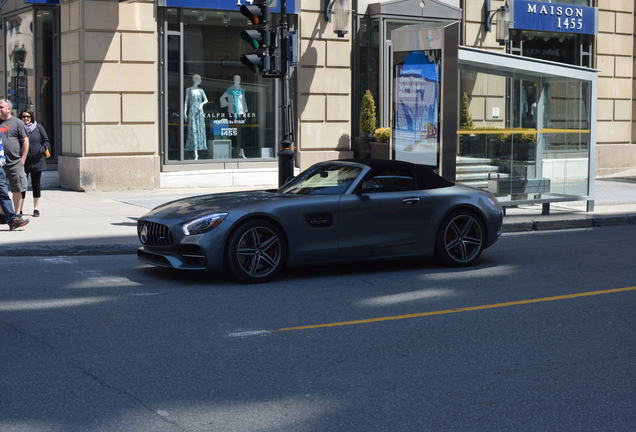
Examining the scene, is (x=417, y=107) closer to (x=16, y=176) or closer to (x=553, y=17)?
(x=16, y=176)

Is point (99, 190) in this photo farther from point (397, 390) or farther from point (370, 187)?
point (397, 390)

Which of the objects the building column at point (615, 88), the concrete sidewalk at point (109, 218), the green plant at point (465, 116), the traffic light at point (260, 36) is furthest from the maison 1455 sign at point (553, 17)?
the traffic light at point (260, 36)

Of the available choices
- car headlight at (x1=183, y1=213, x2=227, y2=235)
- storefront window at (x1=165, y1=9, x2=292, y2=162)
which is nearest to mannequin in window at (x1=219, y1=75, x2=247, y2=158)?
storefront window at (x1=165, y1=9, x2=292, y2=162)

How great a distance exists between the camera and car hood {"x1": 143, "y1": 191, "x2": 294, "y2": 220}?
33.1 feet

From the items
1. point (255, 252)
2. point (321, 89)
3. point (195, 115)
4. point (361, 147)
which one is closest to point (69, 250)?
point (255, 252)

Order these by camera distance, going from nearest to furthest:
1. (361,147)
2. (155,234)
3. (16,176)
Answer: (155,234) → (16,176) → (361,147)

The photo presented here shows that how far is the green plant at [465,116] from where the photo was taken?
1573 centimetres

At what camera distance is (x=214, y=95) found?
69.9 feet

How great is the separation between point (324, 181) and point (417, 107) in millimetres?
5233

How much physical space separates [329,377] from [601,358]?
6.84 feet

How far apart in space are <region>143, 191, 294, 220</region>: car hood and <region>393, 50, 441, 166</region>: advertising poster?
5.43 meters

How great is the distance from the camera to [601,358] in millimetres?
7117

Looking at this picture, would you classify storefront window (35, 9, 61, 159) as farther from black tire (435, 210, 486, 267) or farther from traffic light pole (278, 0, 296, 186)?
black tire (435, 210, 486, 267)

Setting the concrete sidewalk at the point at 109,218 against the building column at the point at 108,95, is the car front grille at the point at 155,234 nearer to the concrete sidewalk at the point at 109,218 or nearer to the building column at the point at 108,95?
the concrete sidewalk at the point at 109,218
